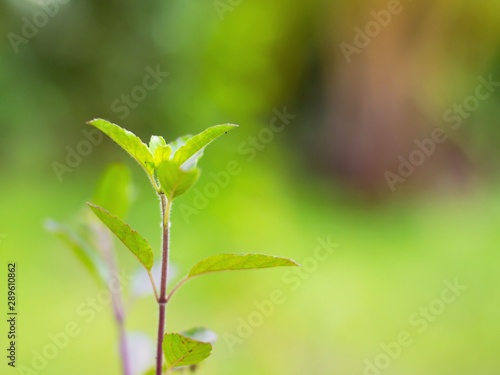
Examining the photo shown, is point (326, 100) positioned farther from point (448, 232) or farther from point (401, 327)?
point (401, 327)

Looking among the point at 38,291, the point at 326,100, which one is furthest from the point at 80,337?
the point at 326,100
